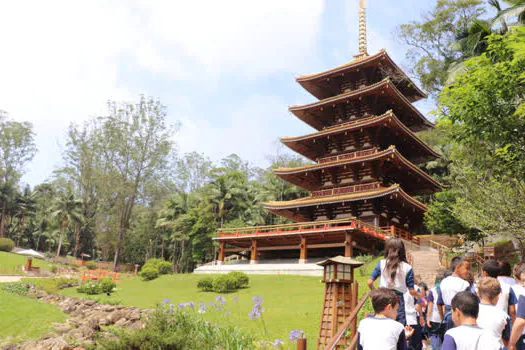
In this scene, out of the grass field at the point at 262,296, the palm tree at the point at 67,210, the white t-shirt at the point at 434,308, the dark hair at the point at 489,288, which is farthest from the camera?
the palm tree at the point at 67,210

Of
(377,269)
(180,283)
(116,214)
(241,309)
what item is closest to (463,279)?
(377,269)

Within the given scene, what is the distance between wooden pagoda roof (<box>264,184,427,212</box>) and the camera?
23242mm

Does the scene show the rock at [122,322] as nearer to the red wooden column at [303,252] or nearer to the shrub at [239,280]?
the shrub at [239,280]

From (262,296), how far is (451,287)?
1140 centimetres

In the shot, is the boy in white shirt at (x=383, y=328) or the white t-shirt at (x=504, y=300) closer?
the boy in white shirt at (x=383, y=328)

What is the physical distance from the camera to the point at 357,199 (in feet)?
78.8

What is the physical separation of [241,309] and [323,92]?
23036 mm

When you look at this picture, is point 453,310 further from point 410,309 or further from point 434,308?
point 434,308

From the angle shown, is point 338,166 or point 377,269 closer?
point 377,269

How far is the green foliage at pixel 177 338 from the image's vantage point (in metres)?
7.22

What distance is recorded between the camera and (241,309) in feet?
46.1

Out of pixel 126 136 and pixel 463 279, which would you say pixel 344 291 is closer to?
pixel 463 279

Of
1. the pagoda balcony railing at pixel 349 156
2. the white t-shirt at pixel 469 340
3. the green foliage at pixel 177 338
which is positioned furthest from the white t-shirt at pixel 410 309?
the pagoda balcony railing at pixel 349 156

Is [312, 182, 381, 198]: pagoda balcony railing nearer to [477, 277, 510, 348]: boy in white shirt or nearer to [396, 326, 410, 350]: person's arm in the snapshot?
[477, 277, 510, 348]: boy in white shirt
